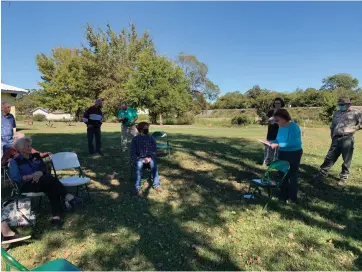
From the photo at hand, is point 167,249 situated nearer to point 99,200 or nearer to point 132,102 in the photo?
point 99,200

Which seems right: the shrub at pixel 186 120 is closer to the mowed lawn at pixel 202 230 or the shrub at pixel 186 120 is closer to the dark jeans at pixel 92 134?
the dark jeans at pixel 92 134

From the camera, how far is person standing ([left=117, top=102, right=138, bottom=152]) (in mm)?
10320

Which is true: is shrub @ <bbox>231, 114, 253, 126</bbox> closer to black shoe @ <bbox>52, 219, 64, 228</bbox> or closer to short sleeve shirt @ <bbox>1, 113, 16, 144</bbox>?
short sleeve shirt @ <bbox>1, 113, 16, 144</bbox>

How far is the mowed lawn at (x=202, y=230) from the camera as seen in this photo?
376cm

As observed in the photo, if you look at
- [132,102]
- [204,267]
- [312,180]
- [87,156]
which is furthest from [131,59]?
Answer: [204,267]

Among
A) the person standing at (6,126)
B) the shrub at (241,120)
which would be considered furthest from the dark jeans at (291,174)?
the shrub at (241,120)

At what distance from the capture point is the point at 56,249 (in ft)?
13.2

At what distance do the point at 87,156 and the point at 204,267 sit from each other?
7.16 metres

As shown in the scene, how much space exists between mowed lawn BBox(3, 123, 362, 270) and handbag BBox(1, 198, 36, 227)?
0.25 metres

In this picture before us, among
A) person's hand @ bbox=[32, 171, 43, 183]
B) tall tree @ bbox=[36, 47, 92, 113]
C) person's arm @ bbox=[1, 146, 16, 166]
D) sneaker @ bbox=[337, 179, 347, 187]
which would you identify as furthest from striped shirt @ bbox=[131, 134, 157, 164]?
tall tree @ bbox=[36, 47, 92, 113]

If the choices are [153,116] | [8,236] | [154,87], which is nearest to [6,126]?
[8,236]

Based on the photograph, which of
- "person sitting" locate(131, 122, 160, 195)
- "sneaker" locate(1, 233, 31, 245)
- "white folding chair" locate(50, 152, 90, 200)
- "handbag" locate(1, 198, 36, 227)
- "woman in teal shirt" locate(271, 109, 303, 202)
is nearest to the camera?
"sneaker" locate(1, 233, 31, 245)

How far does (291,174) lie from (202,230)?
207 centimetres

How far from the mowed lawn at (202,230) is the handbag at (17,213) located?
0.25 metres
